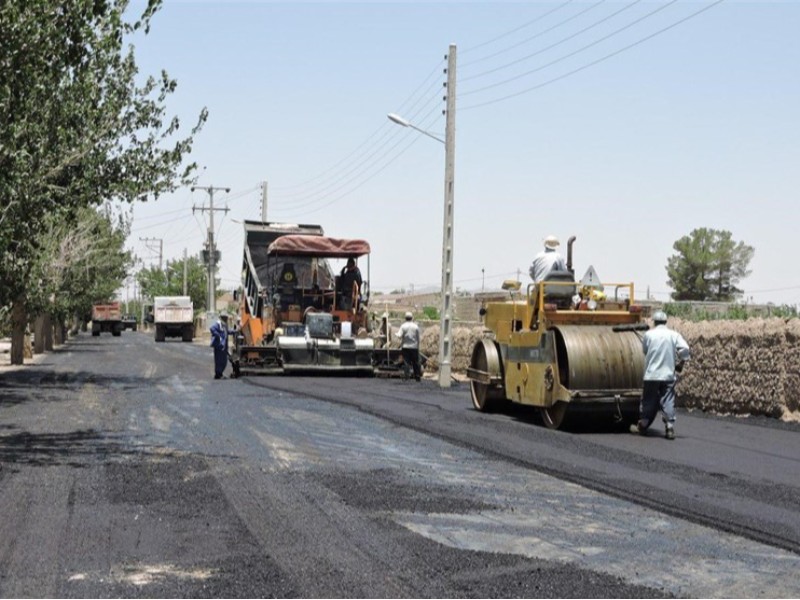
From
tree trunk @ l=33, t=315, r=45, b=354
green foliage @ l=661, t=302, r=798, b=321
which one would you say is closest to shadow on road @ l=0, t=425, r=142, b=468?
green foliage @ l=661, t=302, r=798, b=321

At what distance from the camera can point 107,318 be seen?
91875 millimetres

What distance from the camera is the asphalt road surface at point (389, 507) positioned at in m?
6.77

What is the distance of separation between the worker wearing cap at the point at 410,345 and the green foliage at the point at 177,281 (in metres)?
86.6

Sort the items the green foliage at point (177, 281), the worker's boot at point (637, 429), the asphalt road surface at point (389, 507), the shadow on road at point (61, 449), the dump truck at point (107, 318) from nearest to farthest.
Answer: the asphalt road surface at point (389, 507)
the shadow on road at point (61, 449)
the worker's boot at point (637, 429)
the dump truck at point (107, 318)
the green foliage at point (177, 281)

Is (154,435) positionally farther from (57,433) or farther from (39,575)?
(39,575)

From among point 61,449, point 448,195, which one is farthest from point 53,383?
point 61,449

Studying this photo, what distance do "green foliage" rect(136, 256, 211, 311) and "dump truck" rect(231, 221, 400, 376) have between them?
8399cm

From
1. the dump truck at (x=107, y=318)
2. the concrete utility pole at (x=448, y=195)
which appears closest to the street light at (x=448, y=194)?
the concrete utility pole at (x=448, y=195)

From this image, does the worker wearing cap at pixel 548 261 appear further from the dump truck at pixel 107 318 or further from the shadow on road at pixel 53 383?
the dump truck at pixel 107 318

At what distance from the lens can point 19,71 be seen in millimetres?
15383

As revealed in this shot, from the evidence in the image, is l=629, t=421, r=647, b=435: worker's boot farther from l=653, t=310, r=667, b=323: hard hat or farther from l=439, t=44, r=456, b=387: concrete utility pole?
l=439, t=44, r=456, b=387: concrete utility pole

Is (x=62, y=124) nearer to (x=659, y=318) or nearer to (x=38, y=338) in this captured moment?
(x=659, y=318)

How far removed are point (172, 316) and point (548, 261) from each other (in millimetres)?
56410

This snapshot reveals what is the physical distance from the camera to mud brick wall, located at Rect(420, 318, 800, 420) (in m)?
17.2
